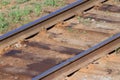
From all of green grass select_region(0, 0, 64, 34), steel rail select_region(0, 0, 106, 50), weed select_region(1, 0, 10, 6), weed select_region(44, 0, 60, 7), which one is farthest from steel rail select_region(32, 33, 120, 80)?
weed select_region(1, 0, 10, 6)

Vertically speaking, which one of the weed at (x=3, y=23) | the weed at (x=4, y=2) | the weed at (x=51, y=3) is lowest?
the weed at (x=3, y=23)

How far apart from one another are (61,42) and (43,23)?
2.49 ft

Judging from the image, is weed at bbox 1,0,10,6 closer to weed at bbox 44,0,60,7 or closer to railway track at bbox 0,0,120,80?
weed at bbox 44,0,60,7

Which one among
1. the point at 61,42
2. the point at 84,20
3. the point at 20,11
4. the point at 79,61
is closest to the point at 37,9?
the point at 20,11

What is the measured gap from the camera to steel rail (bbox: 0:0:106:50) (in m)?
8.25

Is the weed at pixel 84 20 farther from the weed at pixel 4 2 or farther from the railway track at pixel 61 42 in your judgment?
the weed at pixel 4 2

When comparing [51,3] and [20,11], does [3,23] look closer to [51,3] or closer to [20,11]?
[20,11]

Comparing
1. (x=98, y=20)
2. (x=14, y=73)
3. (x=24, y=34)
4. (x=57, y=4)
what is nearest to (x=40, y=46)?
(x=24, y=34)

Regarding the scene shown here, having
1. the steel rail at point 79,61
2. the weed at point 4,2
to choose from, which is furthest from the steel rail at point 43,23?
the weed at point 4,2

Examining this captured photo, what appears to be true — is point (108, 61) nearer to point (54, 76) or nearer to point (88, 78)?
point (88, 78)

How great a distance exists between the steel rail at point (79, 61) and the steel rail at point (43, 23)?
69.0 inches

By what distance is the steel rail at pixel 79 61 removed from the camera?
6.70 m

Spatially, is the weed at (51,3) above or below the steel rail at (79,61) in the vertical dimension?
above

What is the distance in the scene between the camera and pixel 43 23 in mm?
8984
